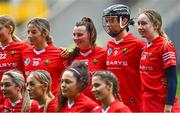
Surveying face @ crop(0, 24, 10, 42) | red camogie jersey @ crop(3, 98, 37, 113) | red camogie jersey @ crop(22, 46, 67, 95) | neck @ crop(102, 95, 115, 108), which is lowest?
red camogie jersey @ crop(3, 98, 37, 113)

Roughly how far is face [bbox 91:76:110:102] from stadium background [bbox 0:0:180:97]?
10.8 metres

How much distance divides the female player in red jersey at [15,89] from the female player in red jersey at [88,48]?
2.43ft

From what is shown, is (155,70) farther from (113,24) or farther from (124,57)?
(113,24)

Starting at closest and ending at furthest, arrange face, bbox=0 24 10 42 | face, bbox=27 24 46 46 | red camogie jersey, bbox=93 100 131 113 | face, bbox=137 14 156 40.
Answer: red camogie jersey, bbox=93 100 131 113
face, bbox=137 14 156 40
face, bbox=27 24 46 46
face, bbox=0 24 10 42

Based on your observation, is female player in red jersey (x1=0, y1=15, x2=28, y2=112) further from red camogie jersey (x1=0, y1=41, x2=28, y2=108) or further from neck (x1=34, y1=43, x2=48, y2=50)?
neck (x1=34, y1=43, x2=48, y2=50)

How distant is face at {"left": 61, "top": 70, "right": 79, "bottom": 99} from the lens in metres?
11.2

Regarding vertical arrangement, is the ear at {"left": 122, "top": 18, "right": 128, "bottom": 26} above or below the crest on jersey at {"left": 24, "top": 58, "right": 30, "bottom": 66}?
above

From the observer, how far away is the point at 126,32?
12266 mm

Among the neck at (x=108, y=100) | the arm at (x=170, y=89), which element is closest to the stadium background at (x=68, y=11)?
the arm at (x=170, y=89)

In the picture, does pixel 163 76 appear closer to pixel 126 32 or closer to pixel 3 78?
pixel 126 32

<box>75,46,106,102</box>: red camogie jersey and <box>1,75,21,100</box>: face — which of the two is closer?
<box>1,75,21,100</box>: face

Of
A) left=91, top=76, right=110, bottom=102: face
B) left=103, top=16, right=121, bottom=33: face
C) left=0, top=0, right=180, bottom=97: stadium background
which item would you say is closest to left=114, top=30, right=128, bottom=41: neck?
left=103, top=16, right=121, bottom=33: face

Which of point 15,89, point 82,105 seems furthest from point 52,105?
point 15,89

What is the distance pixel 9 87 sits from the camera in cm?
1208
